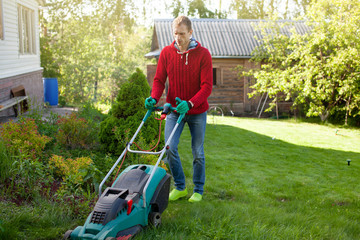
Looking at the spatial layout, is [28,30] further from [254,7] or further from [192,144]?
[254,7]

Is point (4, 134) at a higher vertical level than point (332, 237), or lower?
higher

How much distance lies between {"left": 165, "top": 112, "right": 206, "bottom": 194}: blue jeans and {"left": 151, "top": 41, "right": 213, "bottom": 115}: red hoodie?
5.3 inches

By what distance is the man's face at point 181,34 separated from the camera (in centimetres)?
399

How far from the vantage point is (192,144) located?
4.45 meters

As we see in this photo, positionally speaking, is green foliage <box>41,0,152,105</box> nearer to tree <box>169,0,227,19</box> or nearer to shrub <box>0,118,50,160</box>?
tree <box>169,0,227,19</box>

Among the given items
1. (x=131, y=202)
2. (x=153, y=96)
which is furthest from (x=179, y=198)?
(x=131, y=202)

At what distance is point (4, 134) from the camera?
5.06 m

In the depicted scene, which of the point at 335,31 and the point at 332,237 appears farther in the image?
the point at 335,31

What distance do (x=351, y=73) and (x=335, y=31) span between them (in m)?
1.48

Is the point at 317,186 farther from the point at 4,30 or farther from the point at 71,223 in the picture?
Answer: the point at 4,30

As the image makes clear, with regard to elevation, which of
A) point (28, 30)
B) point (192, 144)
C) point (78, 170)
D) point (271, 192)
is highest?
point (28, 30)

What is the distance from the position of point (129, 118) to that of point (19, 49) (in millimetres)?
7807

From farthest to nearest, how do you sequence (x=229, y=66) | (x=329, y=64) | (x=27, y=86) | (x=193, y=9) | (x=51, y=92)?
(x=193, y=9) < (x=229, y=66) < (x=51, y=92) < (x=329, y=64) < (x=27, y=86)

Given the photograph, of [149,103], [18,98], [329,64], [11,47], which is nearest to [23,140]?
[149,103]
